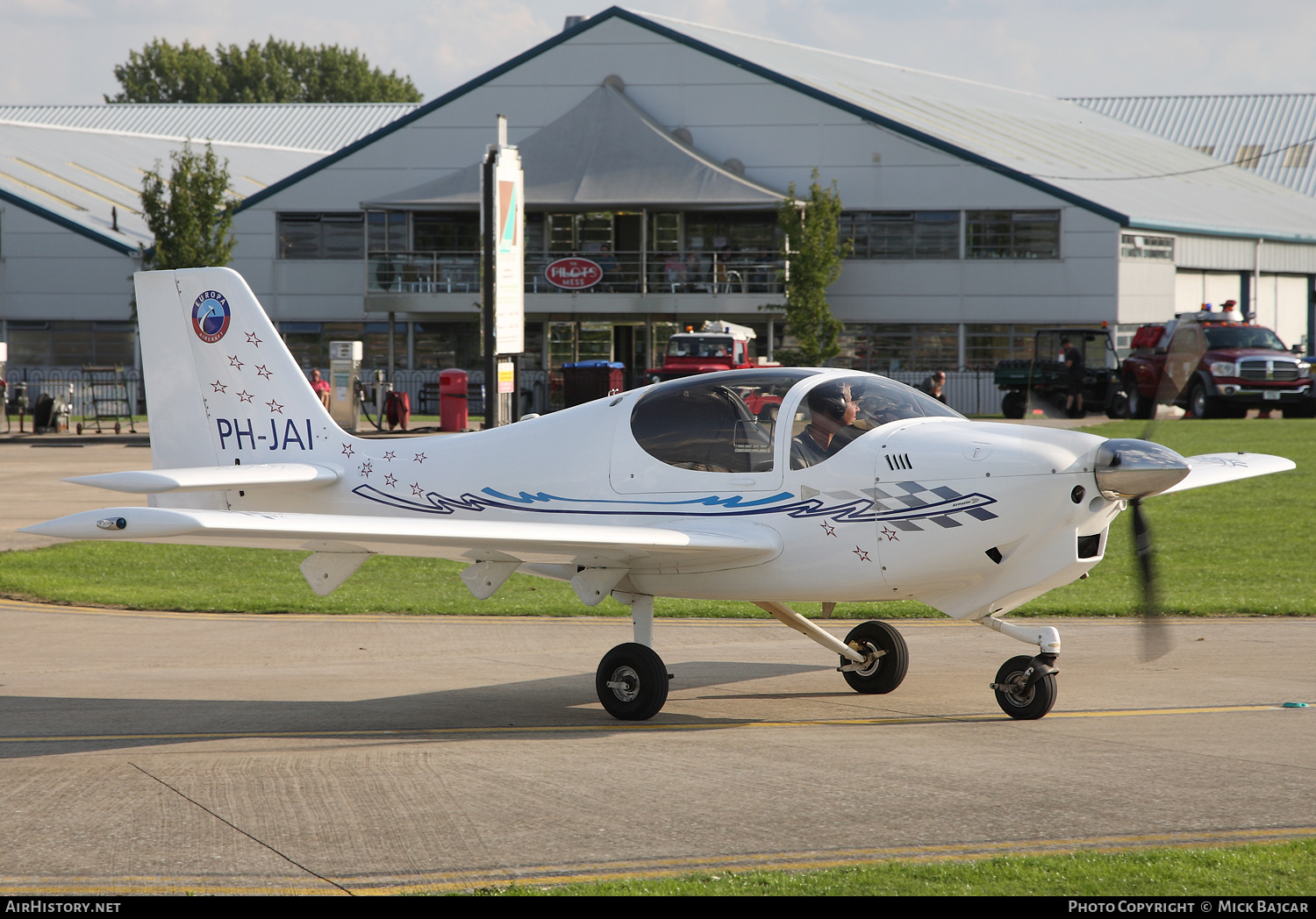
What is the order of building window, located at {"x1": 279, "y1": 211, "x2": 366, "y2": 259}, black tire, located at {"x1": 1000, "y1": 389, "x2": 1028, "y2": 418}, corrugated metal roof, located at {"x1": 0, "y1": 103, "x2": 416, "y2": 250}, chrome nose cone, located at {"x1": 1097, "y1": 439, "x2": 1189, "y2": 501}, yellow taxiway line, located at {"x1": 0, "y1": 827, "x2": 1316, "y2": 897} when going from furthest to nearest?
1. corrugated metal roof, located at {"x1": 0, "y1": 103, "x2": 416, "y2": 250}
2. building window, located at {"x1": 279, "y1": 211, "x2": 366, "y2": 259}
3. black tire, located at {"x1": 1000, "y1": 389, "x2": 1028, "y2": 418}
4. chrome nose cone, located at {"x1": 1097, "y1": 439, "x2": 1189, "y2": 501}
5. yellow taxiway line, located at {"x1": 0, "y1": 827, "x2": 1316, "y2": 897}

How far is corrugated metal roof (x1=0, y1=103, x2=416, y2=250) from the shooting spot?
52719 millimetres

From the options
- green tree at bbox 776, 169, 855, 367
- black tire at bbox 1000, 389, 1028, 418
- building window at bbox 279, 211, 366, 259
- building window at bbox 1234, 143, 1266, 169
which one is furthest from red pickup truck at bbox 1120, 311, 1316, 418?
building window at bbox 1234, 143, 1266, 169

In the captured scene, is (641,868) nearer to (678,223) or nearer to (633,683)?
(633,683)

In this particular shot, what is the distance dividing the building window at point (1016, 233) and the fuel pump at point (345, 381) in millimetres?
20830

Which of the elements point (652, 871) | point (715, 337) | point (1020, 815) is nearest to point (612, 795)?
point (652, 871)

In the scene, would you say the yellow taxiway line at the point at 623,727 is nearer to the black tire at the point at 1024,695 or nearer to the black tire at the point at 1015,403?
the black tire at the point at 1024,695

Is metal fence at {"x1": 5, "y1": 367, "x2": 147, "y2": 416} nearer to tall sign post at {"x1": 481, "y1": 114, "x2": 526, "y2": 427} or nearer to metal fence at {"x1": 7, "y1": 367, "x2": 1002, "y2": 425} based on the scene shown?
metal fence at {"x1": 7, "y1": 367, "x2": 1002, "y2": 425}

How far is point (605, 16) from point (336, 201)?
11.7m

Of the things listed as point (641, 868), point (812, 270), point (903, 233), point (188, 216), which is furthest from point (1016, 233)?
point (641, 868)

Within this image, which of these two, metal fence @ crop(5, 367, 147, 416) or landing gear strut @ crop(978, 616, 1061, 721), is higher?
metal fence @ crop(5, 367, 147, 416)

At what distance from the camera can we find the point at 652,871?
17.8 ft

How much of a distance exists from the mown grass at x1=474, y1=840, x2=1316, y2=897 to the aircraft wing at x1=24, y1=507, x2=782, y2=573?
2944mm

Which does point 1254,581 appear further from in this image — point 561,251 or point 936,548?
point 561,251
